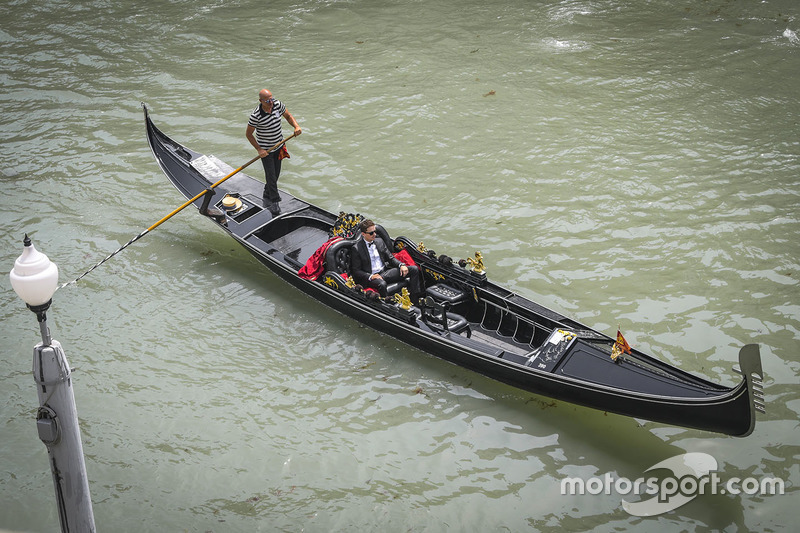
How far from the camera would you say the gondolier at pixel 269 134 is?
7625mm

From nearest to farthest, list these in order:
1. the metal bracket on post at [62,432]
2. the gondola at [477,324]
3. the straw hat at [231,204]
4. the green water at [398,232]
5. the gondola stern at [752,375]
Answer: the metal bracket on post at [62,432], the gondola stern at [752,375], the gondola at [477,324], the green water at [398,232], the straw hat at [231,204]

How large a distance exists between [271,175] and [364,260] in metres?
1.75

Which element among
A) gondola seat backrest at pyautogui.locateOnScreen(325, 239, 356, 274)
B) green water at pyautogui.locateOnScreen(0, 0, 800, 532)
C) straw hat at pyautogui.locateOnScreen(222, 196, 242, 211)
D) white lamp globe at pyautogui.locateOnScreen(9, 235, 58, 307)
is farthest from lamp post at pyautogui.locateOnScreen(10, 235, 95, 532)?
straw hat at pyautogui.locateOnScreen(222, 196, 242, 211)

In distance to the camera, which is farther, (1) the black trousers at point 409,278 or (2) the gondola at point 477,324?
(1) the black trousers at point 409,278

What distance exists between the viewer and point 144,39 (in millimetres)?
12328

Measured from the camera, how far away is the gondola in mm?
5203

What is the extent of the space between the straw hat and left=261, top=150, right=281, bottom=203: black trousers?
1.03ft

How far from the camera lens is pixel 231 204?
7852 mm

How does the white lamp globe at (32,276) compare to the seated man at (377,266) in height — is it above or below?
above

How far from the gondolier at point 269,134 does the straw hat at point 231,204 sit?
27 cm

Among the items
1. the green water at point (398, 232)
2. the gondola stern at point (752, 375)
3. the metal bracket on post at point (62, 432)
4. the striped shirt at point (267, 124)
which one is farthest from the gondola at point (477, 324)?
the metal bracket on post at point (62, 432)

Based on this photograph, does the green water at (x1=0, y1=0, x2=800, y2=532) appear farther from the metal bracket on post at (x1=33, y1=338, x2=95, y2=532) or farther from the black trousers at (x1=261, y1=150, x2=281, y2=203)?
the metal bracket on post at (x1=33, y1=338, x2=95, y2=532)

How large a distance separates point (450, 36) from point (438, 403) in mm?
7433

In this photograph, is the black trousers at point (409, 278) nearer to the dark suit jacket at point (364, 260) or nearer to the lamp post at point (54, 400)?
the dark suit jacket at point (364, 260)
